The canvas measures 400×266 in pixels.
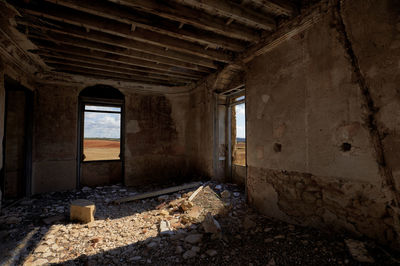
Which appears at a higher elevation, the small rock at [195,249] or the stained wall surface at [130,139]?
the stained wall surface at [130,139]

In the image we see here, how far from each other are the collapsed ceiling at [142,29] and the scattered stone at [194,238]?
3034 mm

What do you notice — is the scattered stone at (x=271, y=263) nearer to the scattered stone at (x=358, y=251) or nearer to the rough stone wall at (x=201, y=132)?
the scattered stone at (x=358, y=251)

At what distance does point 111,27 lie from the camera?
2.96 m

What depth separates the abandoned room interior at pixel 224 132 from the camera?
Answer: 201 cm

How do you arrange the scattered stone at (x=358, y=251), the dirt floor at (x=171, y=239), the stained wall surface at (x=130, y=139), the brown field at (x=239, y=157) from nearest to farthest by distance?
the scattered stone at (x=358, y=251) → the dirt floor at (x=171, y=239) → the stained wall surface at (x=130, y=139) → the brown field at (x=239, y=157)

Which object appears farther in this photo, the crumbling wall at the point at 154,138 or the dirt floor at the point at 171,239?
the crumbling wall at the point at 154,138

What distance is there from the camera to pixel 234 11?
2.64 m

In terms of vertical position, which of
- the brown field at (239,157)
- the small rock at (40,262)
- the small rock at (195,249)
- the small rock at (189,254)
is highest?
the brown field at (239,157)

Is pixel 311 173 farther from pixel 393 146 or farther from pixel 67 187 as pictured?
pixel 67 187

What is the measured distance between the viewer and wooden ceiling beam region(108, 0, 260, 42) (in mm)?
2487

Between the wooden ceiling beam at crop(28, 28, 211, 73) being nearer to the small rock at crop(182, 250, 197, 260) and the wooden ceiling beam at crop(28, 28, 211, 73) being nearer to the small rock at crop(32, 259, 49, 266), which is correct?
the small rock at crop(32, 259, 49, 266)

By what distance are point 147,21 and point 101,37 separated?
1.00 metres

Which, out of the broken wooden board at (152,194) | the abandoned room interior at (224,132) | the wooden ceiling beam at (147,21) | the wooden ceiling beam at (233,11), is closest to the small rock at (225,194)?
the abandoned room interior at (224,132)

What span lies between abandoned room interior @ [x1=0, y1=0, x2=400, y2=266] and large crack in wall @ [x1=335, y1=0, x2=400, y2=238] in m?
0.01
